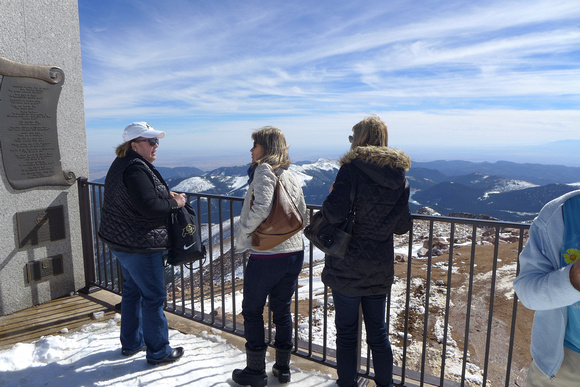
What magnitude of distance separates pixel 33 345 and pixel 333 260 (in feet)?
10.1

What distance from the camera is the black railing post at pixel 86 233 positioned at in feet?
16.1

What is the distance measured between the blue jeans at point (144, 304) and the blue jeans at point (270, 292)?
0.78 m

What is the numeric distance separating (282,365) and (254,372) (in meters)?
0.25

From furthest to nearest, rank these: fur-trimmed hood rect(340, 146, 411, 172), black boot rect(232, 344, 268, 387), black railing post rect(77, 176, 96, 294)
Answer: black railing post rect(77, 176, 96, 294) < black boot rect(232, 344, 268, 387) < fur-trimmed hood rect(340, 146, 411, 172)

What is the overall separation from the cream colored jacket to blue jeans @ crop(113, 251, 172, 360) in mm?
825

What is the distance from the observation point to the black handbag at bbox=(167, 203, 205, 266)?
10.0 ft

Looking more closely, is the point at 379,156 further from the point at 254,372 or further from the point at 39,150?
the point at 39,150

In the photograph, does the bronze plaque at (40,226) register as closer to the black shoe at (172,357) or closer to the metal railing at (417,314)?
the metal railing at (417,314)

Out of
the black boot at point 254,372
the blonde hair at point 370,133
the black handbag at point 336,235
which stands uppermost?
the blonde hair at point 370,133

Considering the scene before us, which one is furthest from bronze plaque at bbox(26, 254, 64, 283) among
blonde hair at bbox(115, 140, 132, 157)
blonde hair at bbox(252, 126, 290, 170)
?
blonde hair at bbox(252, 126, 290, 170)

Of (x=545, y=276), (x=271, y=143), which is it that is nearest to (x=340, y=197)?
(x=271, y=143)

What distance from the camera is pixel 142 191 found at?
107 inches

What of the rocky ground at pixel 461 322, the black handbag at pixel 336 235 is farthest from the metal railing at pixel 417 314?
the black handbag at pixel 336 235

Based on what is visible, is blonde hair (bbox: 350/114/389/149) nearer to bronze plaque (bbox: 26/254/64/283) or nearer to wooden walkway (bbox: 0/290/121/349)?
wooden walkway (bbox: 0/290/121/349)
